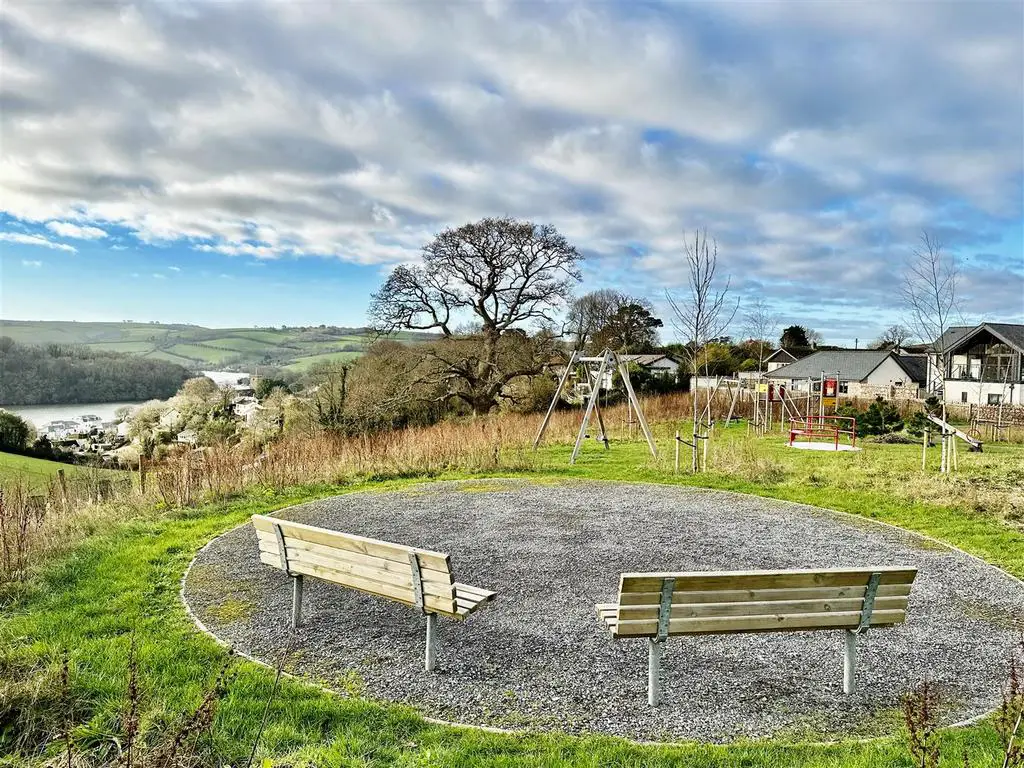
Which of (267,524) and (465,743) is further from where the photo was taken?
(267,524)

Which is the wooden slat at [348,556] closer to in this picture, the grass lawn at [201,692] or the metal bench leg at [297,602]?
the metal bench leg at [297,602]

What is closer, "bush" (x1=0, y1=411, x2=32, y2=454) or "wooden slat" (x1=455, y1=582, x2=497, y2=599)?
"wooden slat" (x1=455, y1=582, x2=497, y2=599)

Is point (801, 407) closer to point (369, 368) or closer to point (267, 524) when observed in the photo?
point (369, 368)

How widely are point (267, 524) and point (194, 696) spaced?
152 centimetres

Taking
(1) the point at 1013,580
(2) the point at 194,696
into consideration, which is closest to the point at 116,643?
(2) the point at 194,696

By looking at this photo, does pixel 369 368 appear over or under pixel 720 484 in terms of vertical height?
over

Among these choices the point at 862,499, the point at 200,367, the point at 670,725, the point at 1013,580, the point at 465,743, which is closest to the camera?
the point at 465,743

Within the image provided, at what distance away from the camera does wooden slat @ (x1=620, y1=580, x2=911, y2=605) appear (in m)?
3.83

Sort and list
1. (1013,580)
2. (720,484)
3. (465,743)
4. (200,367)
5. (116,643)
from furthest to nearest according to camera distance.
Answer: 1. (200,367)
2. (720,484)
3. (1013,580)
4. (116,643)
5. (465,743)

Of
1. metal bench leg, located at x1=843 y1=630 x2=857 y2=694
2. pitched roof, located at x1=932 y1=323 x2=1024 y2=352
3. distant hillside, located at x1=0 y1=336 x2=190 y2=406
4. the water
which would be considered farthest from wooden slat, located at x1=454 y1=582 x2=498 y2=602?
pitched roof, located at x1=932 y1=323 x2=1024 y2=352

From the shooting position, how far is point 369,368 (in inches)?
944


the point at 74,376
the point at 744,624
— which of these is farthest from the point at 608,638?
the point at 74,376

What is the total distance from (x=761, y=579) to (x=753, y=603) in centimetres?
16

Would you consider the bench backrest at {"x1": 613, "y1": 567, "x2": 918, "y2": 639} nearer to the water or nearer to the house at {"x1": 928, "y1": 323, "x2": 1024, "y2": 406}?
the water
